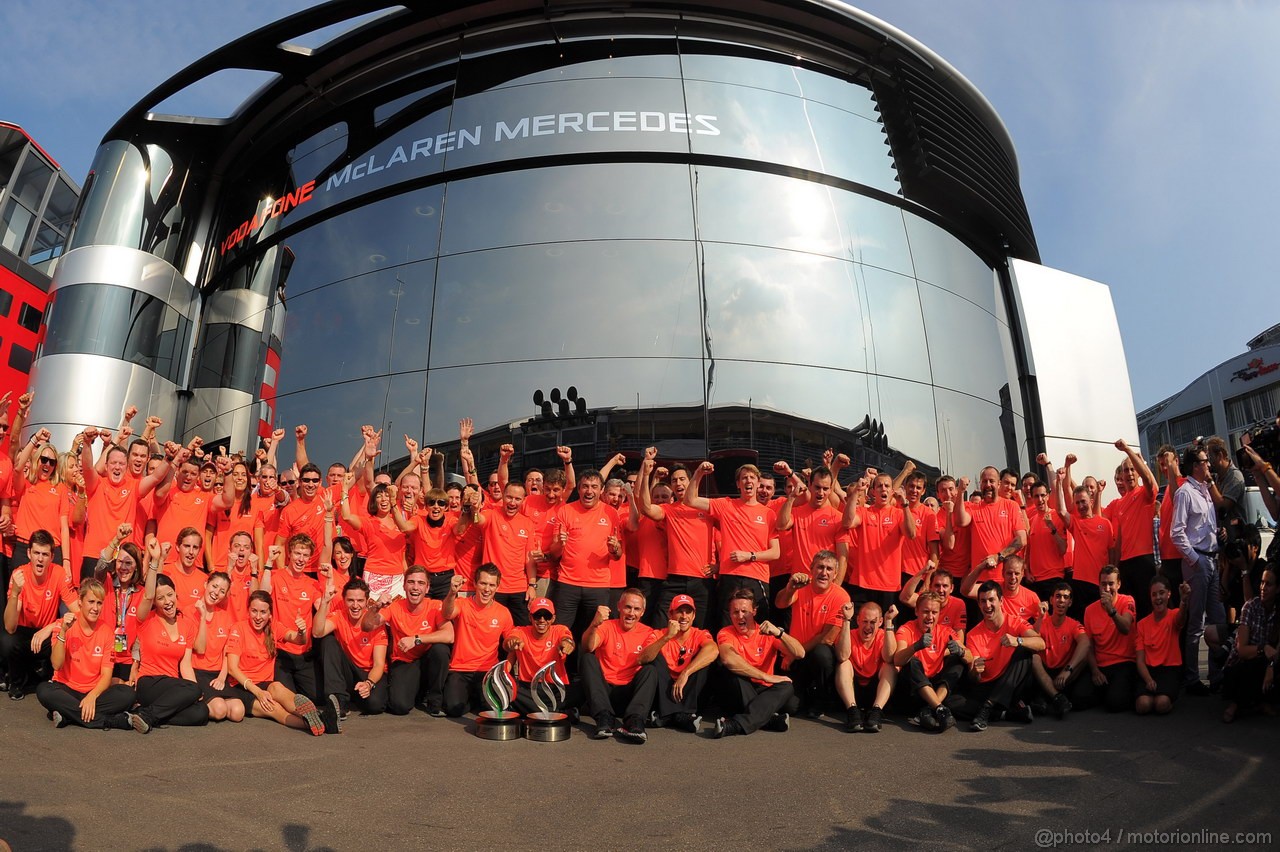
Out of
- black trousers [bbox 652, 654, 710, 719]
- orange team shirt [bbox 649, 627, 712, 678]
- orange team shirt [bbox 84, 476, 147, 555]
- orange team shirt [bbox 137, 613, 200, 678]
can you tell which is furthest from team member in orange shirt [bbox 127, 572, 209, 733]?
orange team shirt [bbox 649, 627, 712, 678]

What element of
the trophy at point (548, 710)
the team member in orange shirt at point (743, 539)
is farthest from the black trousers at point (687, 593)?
the trophy at point (548, 710)

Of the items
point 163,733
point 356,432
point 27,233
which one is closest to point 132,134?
point 356,432

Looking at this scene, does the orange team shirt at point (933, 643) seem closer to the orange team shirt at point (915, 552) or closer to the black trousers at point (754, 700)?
the black trousers at point (754, 700)

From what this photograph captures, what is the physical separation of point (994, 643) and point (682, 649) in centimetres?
279

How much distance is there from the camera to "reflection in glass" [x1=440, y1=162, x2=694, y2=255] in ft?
46.2

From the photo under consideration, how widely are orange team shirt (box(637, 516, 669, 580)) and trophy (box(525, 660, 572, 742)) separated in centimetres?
154

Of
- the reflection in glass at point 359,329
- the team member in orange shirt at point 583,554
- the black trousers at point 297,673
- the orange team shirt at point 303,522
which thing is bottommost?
the black trousers at point 297,673

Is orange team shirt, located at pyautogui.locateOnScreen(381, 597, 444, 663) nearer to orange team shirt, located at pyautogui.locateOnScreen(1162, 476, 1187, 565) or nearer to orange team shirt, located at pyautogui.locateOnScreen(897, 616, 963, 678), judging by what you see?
orange team shirt, located at pyautogui.locateOnScreen(897, 616, 963, 678)

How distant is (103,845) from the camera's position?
12.6ft

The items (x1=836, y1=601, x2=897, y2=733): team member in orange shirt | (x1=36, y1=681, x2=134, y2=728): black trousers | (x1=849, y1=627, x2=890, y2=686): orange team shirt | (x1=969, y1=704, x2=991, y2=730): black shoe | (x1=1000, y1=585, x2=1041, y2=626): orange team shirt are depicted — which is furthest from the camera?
(x1=1000, y1=585, x2=1041, y2=626): orange team shirt

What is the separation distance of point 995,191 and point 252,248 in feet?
50.4

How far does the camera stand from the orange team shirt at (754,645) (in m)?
7.19

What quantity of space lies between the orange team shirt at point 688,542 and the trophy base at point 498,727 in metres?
2.18

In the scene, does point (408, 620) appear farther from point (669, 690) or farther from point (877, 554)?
point (877, 554)
